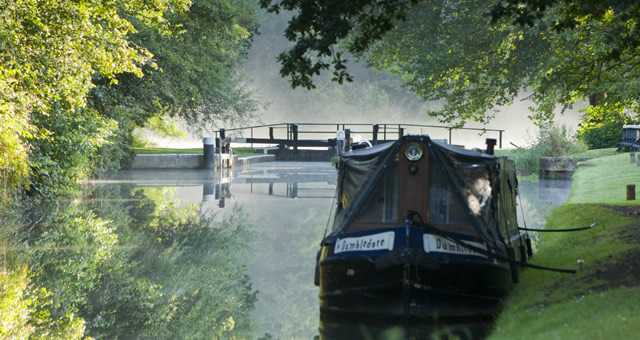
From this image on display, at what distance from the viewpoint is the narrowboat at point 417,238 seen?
8.03m

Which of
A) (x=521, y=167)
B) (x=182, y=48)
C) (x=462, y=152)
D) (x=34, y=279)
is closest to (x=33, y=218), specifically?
(x=34, y=279)

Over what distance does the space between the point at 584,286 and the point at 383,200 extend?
2.53 metres

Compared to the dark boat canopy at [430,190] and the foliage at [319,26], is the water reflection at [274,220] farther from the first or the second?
the foliage at [319,26]

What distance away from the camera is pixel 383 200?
30.1ft

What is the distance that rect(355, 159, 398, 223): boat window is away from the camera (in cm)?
914

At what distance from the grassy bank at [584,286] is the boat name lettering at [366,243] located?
146 centimetres

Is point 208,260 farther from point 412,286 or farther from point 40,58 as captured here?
point 40,58

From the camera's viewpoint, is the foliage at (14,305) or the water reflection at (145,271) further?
the water reflection at (145,271)

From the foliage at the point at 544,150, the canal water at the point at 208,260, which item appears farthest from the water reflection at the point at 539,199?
the foliage at the point at 544,150

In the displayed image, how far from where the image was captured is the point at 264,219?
1792 centimetres

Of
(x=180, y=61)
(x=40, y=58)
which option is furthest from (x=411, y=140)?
(x=180, y=61)

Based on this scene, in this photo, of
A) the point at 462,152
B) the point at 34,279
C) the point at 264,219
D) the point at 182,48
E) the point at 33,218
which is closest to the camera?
the point at 462,152

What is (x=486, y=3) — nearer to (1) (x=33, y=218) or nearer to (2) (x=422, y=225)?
(1) (x=33, y=218)

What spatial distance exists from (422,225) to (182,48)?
22763mm
